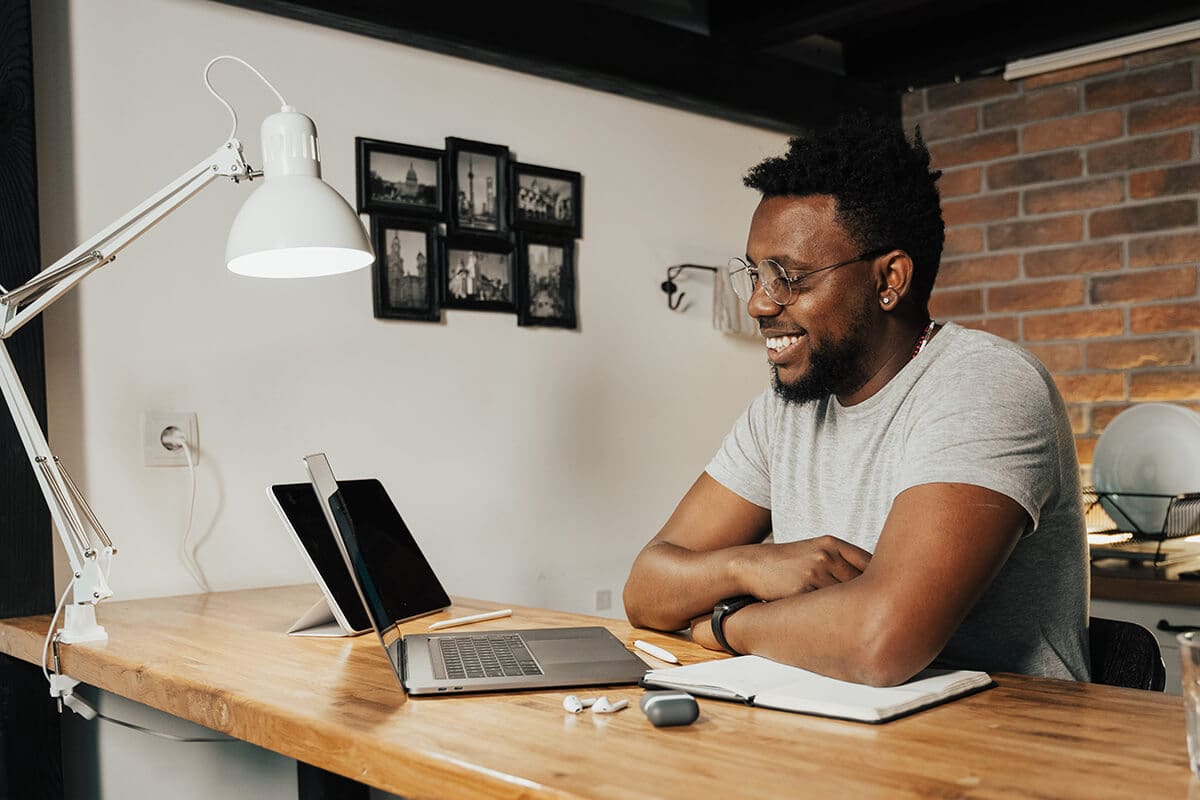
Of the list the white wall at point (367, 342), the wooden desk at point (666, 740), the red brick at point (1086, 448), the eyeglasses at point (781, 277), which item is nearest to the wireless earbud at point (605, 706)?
the wooden desk at point (666, 740)

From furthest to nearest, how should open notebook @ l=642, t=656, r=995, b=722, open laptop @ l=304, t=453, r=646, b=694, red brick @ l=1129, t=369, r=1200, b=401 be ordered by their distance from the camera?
red brick @ l=1129, t=369, r=1200, b=401
open laptop @ l=304, t=453, r=646, b=694
open notebook @ l=642, t=656, r=995, b=722

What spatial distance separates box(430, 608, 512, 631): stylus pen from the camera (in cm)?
173

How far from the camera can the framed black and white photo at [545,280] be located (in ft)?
8.93

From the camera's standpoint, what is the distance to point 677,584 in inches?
62.6

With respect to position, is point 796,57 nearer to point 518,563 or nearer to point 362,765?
point 518,563

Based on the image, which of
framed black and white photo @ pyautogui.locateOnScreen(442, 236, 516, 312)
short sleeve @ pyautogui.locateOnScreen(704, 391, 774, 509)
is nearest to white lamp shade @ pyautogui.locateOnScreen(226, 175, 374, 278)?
short sleeve @ pyautogui.locateOnScreen(704, 391, 774, 509)

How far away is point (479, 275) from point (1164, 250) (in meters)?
2.02

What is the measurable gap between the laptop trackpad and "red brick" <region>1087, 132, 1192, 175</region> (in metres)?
2.59

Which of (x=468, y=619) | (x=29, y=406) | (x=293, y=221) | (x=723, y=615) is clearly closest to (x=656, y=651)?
(x=723, y=615)

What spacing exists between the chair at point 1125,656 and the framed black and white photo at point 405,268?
5.14 ft

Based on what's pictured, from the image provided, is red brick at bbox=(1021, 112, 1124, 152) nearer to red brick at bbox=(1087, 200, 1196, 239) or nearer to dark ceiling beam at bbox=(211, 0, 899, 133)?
red brick at bbox=(1087, 200, 1196, 239)

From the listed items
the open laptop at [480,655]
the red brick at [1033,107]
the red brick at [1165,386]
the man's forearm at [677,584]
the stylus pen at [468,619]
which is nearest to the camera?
the open laptop at [480,655]

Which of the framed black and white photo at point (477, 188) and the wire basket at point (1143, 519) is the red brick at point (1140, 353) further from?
the framed black and white photo at point (477, 188)

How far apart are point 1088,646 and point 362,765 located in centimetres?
102
